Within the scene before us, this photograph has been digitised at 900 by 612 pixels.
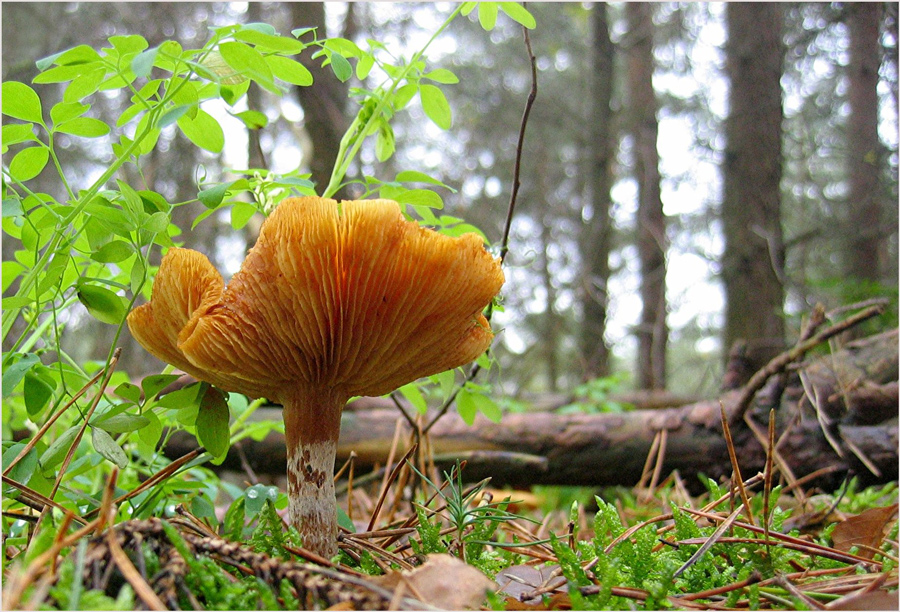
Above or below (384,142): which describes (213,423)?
below

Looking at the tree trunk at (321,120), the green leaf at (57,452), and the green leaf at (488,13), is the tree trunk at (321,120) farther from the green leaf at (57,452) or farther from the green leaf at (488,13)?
the green leaf at (57,452)

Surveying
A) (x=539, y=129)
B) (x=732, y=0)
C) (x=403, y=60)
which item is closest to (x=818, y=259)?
(x=539, y=129)

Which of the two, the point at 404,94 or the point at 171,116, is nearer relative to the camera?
the point at 171,116

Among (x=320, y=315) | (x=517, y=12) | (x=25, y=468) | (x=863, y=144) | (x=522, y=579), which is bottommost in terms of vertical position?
(x=522, y=579)

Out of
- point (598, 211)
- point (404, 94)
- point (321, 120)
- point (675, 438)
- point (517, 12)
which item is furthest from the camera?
point (598, 211)

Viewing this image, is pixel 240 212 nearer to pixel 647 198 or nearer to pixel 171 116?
pixel 171 116

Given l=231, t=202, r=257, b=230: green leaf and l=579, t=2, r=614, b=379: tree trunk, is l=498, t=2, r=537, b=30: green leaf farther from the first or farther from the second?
l=579, t=2, r=614, b=379: tree trunk

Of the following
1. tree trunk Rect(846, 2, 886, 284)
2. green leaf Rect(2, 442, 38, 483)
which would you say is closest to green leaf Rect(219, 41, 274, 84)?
green leaf Rect(2, 442, 38, 483)

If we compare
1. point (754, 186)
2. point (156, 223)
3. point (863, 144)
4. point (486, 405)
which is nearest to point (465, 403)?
point (486, 405)

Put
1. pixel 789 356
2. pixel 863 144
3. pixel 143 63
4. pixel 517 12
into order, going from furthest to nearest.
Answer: pixel 863 144
pixel 789 356
pixel 517 12
pixel 143 63
